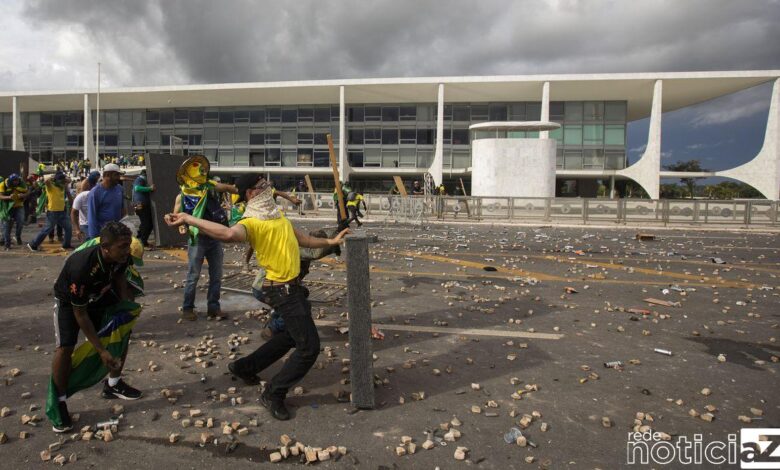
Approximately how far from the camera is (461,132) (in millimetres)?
47031

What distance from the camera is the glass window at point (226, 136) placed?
5031 cm

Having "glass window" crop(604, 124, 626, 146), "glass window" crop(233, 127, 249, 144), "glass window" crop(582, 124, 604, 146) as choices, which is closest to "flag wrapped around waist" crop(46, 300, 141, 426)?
"glass window" crop(582, 124, 604, 146)

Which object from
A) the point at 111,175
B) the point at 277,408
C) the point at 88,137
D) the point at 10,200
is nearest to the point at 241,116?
the point at 88,137

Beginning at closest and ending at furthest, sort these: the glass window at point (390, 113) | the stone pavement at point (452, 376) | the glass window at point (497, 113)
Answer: the stone pavement at point (452, 376) < the glass window at point (497, 113) < the glass window at point (390, 113)

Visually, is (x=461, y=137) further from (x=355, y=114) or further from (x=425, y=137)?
(x=355, y=114)

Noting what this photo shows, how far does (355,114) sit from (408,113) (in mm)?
5313

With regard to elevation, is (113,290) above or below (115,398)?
above

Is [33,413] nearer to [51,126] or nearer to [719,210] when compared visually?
[719,210]

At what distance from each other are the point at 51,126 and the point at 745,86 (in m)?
68.0

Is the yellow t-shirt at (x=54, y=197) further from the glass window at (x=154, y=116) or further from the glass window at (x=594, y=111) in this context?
the glass window at (x=154, y=116)

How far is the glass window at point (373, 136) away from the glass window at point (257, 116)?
10.8 meters

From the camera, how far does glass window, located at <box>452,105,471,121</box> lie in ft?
155

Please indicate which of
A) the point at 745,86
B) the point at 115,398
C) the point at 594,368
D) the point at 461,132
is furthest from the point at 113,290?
the point at 745,86

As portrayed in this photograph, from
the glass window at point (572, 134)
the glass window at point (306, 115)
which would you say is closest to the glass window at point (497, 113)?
the glass window at point (572, 134)
